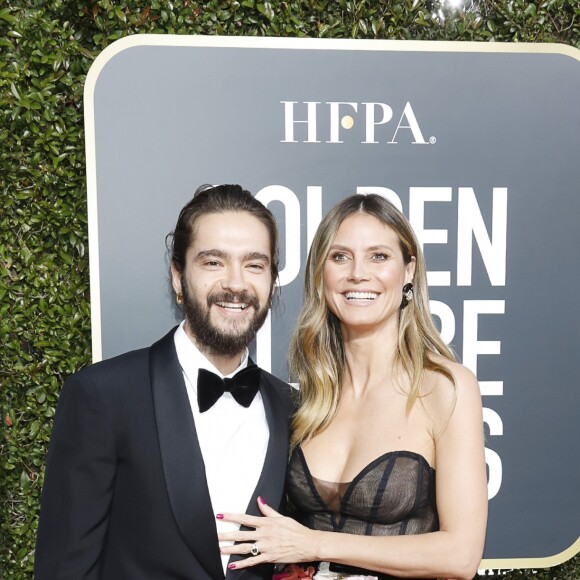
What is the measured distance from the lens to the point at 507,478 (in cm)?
262

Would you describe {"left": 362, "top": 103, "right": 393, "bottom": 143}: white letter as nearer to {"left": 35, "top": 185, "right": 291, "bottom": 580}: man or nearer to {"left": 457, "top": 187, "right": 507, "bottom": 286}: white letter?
{"left": 457, "top": 187, "right": 507, "bottom": 286}: white letter

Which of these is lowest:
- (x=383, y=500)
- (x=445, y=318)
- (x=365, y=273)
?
(x=383, y=500)

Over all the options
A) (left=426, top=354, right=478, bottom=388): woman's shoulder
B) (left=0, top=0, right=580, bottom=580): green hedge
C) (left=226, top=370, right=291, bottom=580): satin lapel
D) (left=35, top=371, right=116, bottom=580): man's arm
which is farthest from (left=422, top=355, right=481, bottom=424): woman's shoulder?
(left=0, top=0, right=580, bottom=580): green hedge

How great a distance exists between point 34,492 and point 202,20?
78.4 inches

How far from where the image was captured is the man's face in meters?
1.89

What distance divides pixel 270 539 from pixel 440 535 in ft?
1.61

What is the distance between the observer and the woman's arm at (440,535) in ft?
5.92

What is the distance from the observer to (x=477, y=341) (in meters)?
2.59

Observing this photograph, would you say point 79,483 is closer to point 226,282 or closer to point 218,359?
point 218,359

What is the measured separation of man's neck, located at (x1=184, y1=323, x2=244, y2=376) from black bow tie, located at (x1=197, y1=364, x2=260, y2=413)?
0.06 m

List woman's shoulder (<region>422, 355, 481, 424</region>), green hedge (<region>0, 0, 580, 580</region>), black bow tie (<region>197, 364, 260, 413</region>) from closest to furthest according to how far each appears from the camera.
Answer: black bow tie (<region>197, 364, 260, 413</region>), woman's shoulder (<region>422, 355, 481, 424</region>), green hedge (<region>0, 0, 580, 580</region>)

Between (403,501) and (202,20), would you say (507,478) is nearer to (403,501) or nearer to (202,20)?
(403,501)

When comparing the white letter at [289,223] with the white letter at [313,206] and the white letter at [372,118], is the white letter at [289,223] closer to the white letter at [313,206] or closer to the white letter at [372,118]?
the white letter at [313,206]

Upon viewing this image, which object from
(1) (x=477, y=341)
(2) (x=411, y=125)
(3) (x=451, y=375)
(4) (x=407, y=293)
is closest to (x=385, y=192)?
(2) (x=411, y=125)
